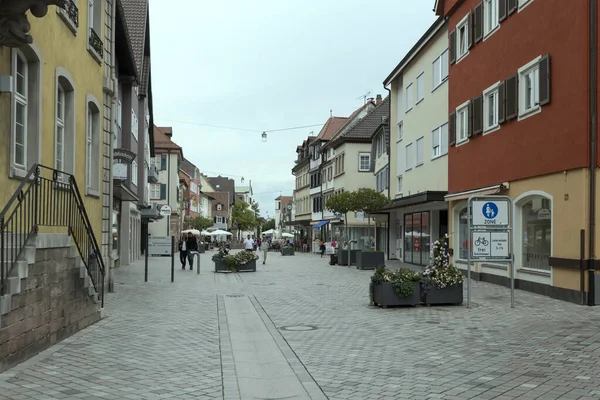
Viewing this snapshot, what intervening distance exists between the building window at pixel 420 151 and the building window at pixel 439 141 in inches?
54.5

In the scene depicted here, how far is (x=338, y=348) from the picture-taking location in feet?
29.1

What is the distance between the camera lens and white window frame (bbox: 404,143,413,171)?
30.7 meters

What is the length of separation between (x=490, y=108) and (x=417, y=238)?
39.6 feet

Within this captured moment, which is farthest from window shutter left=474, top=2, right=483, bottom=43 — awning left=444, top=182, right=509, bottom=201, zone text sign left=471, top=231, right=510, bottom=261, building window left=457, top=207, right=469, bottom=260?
zone text sign left=471, top=231, right=510, bottom=261

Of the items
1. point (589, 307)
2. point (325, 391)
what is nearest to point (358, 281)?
point (589, 307)

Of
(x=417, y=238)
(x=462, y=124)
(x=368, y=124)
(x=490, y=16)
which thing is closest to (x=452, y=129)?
(x=462, y=124)

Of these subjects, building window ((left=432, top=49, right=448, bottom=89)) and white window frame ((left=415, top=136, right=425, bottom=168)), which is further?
white window frame ((left=415, top=136, right=425, bottom=168))

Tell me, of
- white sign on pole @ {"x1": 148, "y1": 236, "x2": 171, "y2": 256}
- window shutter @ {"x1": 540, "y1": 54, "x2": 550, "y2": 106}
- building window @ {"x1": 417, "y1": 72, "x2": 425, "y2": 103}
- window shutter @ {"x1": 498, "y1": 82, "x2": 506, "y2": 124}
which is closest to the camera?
window shutter @ {"x1": 540, "y1": 54, "x2": 550, "y2": 106}

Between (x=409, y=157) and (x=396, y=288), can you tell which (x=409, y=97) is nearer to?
(x=409, y=157)

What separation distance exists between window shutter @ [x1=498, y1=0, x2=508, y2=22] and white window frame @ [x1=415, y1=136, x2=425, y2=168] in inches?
397

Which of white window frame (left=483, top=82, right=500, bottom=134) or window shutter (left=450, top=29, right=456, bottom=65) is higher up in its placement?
window shutter (left=450, top=29, right=456, bottom=65)

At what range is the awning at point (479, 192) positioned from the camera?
17.9 metres

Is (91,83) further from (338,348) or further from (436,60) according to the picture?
(436,60)

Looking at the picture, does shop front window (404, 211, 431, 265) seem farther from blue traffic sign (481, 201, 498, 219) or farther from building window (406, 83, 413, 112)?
blue traffic sign (481, 201, 498, 219)
